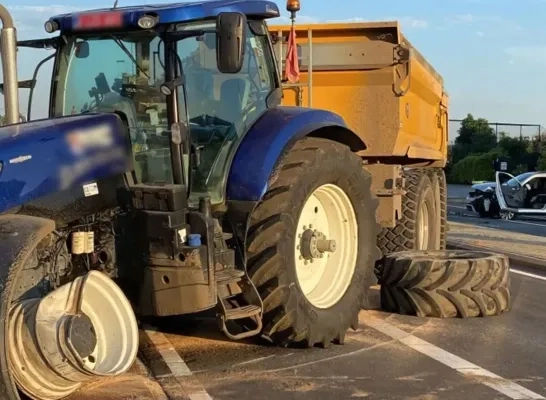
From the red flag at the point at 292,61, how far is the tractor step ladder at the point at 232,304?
2.86 m

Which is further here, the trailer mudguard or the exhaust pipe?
the trailer mudguard

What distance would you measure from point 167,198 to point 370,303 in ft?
10.3

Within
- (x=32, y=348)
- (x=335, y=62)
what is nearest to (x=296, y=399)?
(x=32, y=348)

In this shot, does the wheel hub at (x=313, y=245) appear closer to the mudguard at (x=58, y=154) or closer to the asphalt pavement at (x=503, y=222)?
the mudguard at (x=58, y=154)

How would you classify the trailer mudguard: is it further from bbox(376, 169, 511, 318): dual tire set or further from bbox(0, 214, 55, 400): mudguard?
bbox(376, 169, 511, 318): dual tire set

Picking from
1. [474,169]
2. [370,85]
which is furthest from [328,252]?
[474,169]

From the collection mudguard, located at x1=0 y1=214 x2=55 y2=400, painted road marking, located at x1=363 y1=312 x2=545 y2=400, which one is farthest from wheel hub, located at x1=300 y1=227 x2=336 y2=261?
mudguard, located at x1=0 y1=214 x2=55 y2=400

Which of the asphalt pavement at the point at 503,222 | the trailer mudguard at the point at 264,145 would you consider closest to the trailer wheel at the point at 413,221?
the trailer mudguard at the point at 264,145

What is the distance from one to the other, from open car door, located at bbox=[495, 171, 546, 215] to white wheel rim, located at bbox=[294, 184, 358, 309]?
1424cm

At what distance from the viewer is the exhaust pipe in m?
5.03

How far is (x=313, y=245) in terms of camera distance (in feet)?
19.4

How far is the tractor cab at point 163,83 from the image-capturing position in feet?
16.6

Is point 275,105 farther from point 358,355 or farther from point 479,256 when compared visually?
point 479,256

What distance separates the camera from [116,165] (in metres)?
4.90
